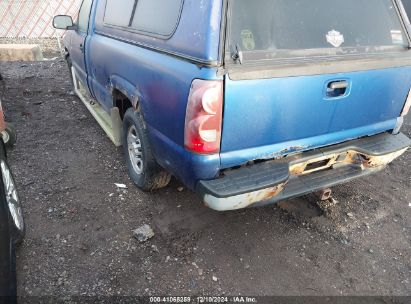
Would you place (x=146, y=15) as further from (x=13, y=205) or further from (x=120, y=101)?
A: (x=13, y=205)

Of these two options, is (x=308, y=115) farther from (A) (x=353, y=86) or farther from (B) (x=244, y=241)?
(B) (x=244, y=241)

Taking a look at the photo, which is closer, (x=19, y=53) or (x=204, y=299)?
(x=204, y=299)

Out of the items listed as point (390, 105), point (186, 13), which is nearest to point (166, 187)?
point (186, 13)

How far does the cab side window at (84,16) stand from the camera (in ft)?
13.3

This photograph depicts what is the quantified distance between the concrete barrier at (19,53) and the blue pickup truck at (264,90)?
6.89 m

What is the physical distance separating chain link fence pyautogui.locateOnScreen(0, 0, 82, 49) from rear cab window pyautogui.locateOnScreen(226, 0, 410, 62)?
954 cm

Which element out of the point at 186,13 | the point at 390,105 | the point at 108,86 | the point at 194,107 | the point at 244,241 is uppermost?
the point at 186,13

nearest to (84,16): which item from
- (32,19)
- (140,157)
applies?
(140,157)

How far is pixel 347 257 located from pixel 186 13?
213 cm

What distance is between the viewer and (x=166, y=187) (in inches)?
136

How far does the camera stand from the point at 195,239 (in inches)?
110

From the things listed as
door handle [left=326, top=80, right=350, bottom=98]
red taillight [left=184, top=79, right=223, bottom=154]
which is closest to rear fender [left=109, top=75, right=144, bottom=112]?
red taillight [left=184, top=79, right=223, bottom=154]

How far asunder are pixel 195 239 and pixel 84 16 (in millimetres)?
3067

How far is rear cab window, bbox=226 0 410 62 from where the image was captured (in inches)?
84.5
